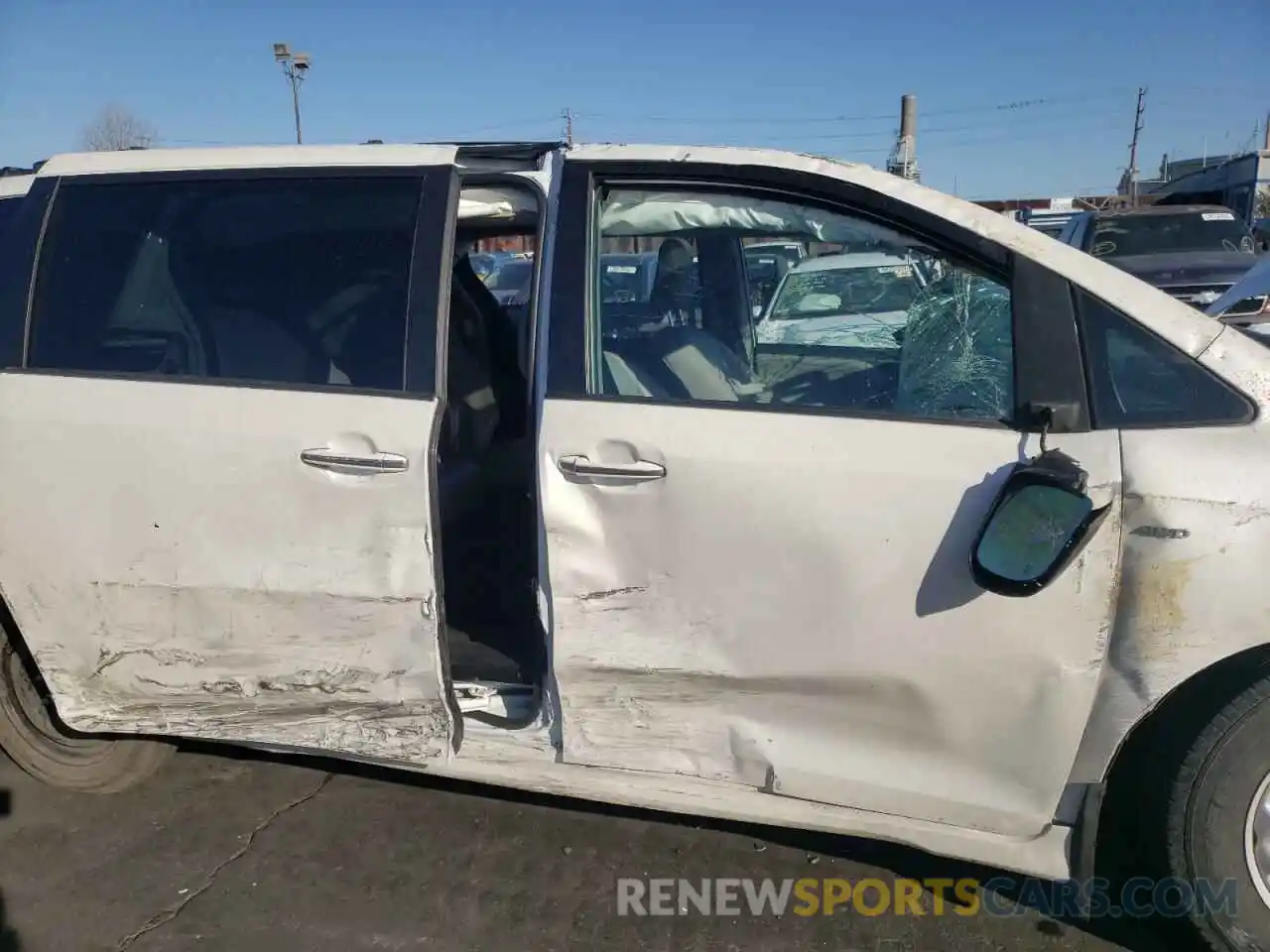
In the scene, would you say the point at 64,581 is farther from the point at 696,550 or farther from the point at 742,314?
the point at 742,314

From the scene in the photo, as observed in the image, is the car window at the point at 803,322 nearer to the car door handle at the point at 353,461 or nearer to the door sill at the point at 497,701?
the car door handle at the point at 353,461

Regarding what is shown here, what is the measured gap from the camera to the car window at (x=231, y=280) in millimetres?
2535

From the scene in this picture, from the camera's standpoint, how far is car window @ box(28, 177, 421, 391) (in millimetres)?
2535

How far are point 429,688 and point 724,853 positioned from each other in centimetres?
97

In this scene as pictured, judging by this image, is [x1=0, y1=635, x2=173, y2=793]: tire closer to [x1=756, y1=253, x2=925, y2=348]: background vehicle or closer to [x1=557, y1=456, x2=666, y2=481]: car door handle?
[x1=557, y1=456, x2=666, y2=481]: car door handle

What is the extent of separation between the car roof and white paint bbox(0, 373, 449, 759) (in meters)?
1.12

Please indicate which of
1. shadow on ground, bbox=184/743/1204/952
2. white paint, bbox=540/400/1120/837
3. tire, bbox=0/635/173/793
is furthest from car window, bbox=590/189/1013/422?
tire, bbox=0/635/173/793

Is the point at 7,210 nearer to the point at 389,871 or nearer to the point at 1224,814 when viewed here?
the point at 389,871

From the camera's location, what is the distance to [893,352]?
8.77 feet

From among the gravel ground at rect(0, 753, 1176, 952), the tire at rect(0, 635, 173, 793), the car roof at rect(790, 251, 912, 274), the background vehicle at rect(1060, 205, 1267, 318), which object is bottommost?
the gravel ground at rect(0, 753, 1176, 952)

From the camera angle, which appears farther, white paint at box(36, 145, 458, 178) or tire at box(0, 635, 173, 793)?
tire at box(0, 635, 173, 793)

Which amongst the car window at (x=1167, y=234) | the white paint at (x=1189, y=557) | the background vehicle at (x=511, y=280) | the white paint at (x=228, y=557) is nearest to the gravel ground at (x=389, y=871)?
the white paint at (x=228, y=557)

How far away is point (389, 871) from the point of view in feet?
8.93

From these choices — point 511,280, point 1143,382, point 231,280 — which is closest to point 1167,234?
point 511,280
